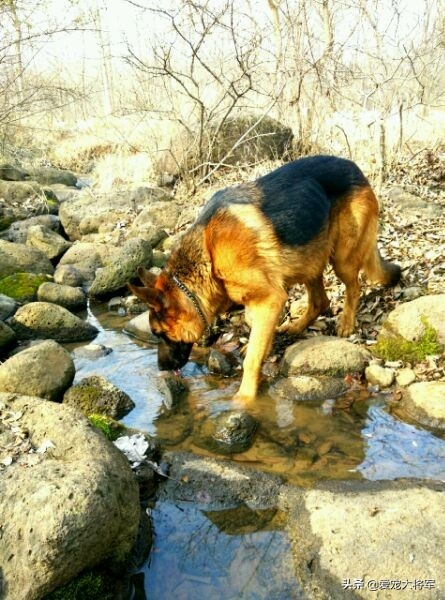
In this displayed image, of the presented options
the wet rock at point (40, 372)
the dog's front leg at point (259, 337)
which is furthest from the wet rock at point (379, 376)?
the wet rock at point (40, 372)

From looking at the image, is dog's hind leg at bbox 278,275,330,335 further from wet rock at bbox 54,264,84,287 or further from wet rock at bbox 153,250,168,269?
wet rock at bbox 54,264,84,287

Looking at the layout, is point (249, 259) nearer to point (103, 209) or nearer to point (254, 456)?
point (254, 456)

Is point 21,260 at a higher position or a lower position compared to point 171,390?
higher

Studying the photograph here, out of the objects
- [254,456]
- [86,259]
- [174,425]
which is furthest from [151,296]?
[86,259]

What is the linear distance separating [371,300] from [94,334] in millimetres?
3791

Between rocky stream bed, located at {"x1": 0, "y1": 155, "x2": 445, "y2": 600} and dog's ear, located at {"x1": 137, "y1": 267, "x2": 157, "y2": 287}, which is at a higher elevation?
dog's ear, located at {"x1": 137, "y1": 267, "x2": 157, "y2": 287}

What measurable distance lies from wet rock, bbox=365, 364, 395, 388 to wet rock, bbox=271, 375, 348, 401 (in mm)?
277

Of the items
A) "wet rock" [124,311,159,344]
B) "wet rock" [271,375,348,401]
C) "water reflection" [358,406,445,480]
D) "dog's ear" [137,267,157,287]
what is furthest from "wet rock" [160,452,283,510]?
"wet rock" [124,311,159,344]

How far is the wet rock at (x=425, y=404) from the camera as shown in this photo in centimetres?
431

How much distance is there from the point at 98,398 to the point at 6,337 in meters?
2.13

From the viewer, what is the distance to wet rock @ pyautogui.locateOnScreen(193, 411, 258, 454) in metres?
4.20

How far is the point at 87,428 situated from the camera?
3.27 m

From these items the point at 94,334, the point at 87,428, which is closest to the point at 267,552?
the point at 87,428

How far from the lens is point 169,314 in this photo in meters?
4.88
